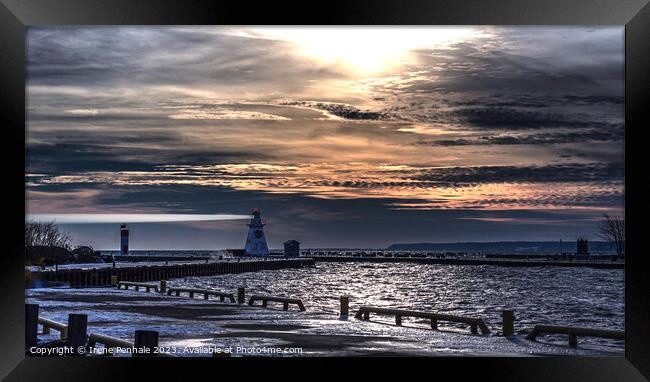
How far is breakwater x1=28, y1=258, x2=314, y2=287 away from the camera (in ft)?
204

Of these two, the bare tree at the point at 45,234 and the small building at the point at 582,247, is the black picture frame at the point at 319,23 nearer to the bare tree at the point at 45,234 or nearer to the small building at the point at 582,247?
the bare tree at the point at 45,234

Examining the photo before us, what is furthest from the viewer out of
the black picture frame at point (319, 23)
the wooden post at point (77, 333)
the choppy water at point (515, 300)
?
the choppy water at point (515, 300)

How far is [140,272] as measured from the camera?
8212 cm

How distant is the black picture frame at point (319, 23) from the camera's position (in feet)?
43.1

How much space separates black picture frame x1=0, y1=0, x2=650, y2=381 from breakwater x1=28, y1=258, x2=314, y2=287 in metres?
42.6

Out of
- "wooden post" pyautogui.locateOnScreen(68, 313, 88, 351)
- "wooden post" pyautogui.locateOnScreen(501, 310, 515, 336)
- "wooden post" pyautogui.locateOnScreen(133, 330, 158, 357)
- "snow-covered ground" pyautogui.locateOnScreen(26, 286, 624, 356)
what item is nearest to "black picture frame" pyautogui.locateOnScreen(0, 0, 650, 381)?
"wooden post" pyautogui.locateOnScreen(133, 330, 158, 357)

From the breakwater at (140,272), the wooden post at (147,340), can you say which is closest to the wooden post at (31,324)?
the wooden post at (147,340)

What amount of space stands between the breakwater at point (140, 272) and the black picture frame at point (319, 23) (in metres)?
42.6

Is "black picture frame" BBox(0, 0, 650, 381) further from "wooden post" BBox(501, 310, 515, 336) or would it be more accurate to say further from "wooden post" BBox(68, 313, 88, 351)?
"wooden post" BBox(501, 310, 515, 336)

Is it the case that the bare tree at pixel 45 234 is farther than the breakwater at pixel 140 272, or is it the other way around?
the bare tree at pixel 45 234
